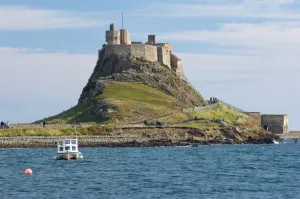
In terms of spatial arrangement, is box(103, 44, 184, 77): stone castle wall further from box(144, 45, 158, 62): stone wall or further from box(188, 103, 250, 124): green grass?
box(188, 103, 250, 124): green grass

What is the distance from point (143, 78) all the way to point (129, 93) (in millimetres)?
9957

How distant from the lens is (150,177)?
7494 centimetres

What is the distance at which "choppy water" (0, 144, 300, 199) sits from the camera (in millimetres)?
62094

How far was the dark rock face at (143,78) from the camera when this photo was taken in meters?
178

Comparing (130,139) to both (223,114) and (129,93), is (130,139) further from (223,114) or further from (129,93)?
(223,114)

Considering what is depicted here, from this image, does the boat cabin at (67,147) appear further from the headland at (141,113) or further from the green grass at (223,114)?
the green grass at (223,114)

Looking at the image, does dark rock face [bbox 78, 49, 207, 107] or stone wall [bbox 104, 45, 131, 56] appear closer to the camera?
dark rock face [bbox 78, 49, 207, 107]

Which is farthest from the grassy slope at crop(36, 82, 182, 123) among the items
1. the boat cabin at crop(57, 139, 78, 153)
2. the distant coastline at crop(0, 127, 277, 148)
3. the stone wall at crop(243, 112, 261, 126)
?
the boat cabin at crop(57, 139, 78, 153)

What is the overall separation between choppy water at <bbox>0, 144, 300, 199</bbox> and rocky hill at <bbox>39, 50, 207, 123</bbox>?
167ft

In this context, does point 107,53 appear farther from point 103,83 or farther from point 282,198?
point 282,198

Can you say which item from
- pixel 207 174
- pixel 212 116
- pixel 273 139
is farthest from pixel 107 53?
pixel 207 174

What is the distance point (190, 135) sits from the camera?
14650 cm

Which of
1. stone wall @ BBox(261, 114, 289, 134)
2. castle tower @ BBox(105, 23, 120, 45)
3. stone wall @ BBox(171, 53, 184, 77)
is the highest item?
castle tower @ BBox(105, 23, 120, 45)

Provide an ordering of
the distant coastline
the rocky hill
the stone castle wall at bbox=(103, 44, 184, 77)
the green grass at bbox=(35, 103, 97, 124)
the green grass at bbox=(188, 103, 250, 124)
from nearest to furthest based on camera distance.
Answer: the distant coastline → the green grass at bbox=(35, 103, 97, 124) → the rocky hill → the green grass at bbox=(188, 103, 250, 124) → the stone castle wall at bbox=(103, 44, 184, 77)
